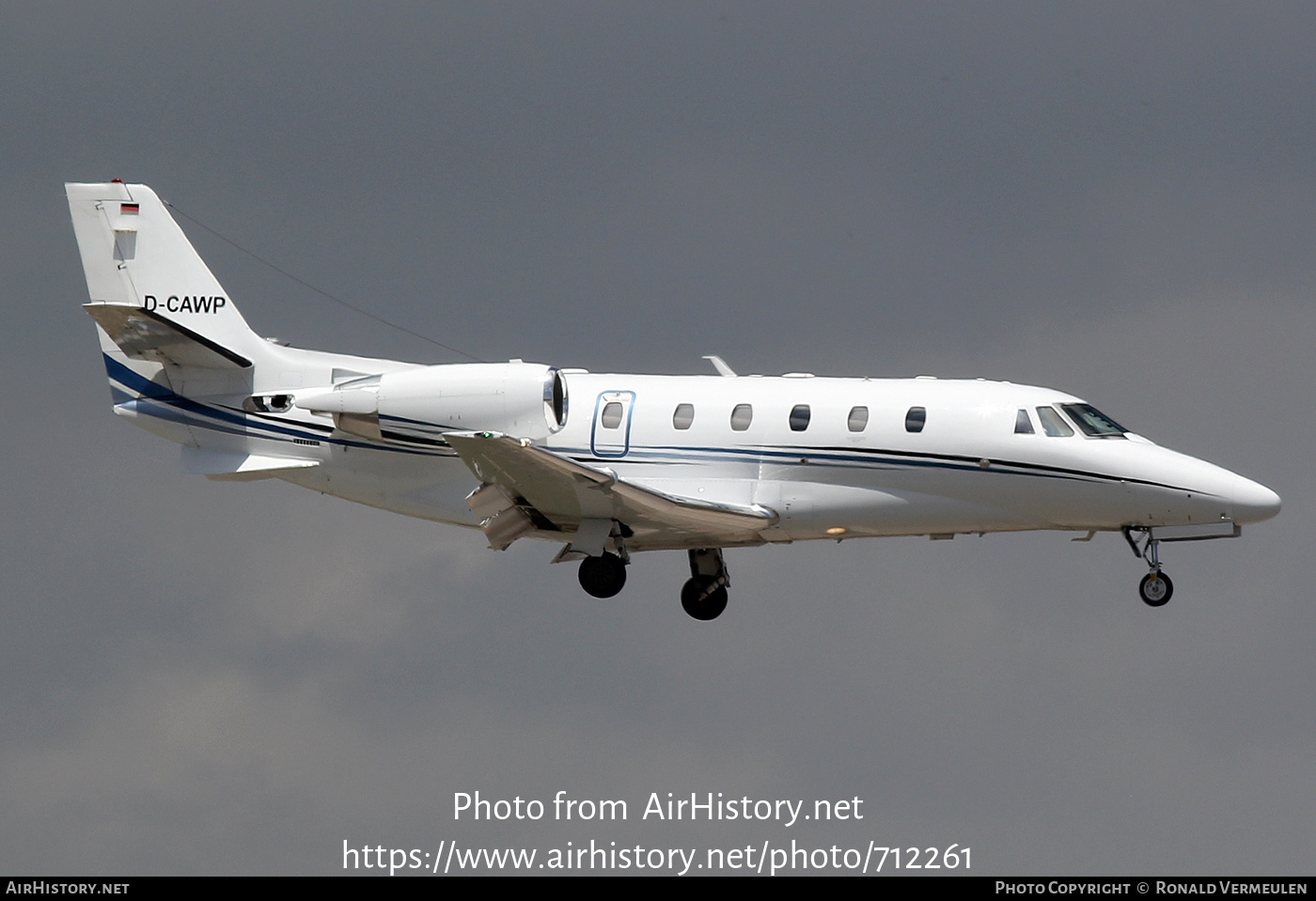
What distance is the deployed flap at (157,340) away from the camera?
2917cm

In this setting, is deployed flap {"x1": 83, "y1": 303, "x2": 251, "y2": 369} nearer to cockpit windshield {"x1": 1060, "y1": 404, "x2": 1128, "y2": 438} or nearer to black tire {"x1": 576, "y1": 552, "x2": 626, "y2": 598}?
black tire {"x1": 576, "y1": 552, "x2": 626, "y2": 598}

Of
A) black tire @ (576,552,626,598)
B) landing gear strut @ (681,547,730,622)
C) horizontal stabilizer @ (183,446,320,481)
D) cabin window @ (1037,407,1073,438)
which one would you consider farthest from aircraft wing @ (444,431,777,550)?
cabin window @ (1037,407,1073,438)

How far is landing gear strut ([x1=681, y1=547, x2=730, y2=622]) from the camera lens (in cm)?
3128

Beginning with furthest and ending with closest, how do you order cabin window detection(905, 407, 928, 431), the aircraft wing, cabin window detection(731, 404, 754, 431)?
cabin window detection(731, 404, 754, 431) → cabin window detection(905, 407, 928, 431) → the aircraft wing

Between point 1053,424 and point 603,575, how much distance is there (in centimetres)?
712

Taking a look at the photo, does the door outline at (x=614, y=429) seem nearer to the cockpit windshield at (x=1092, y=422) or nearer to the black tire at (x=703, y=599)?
the black tire at (x=703, y=599)

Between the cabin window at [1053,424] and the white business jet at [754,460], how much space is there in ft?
0.09

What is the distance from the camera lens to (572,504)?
2806 centimetres

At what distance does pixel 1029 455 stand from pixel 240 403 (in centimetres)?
1245

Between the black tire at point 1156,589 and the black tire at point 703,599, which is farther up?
the black tire at point 1156,589

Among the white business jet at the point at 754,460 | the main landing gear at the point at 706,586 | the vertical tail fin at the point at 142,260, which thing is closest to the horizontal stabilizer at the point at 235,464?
the white business jet at the point at 754,460

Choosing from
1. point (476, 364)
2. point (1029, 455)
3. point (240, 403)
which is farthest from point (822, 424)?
point (240, 403)

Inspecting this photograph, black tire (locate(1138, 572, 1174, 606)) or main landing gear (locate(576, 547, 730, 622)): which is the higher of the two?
black tire (locate(1138, 572, 1174, 606))

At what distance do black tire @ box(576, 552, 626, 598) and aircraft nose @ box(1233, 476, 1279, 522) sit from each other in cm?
918
